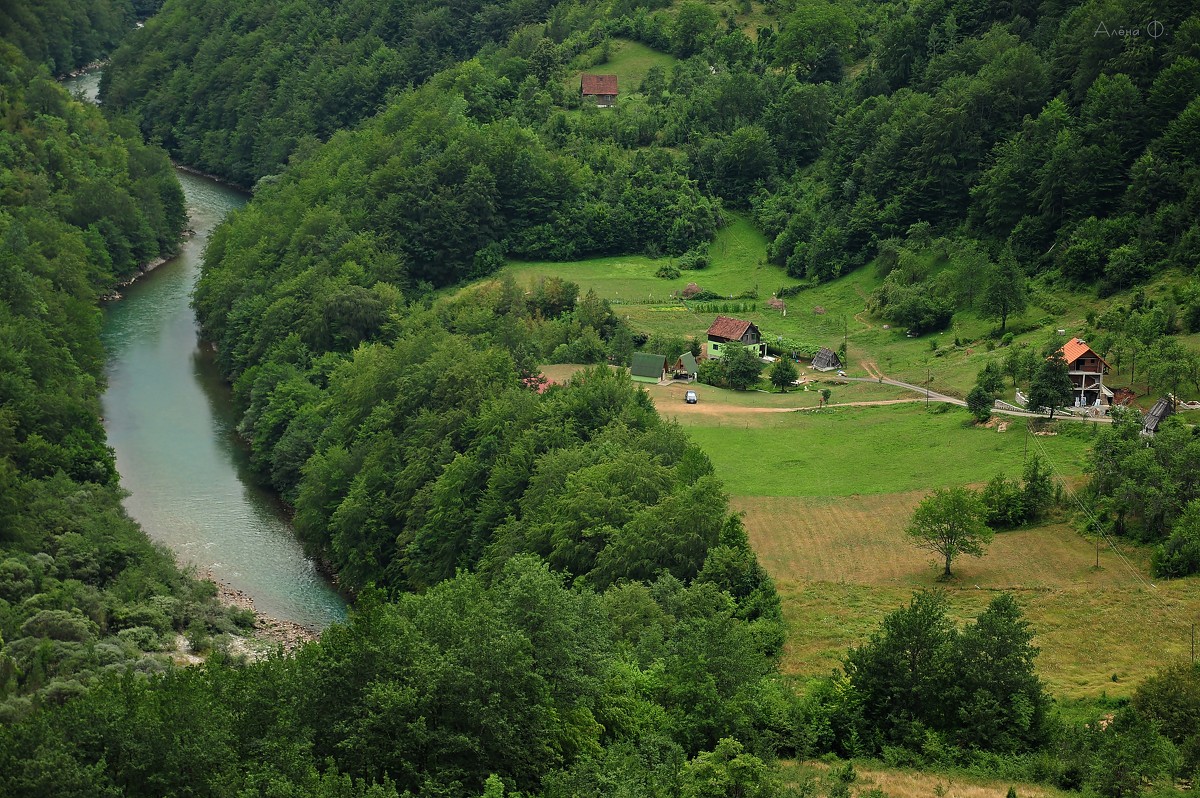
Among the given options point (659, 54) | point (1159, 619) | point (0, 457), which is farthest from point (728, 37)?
point (1159, 619)

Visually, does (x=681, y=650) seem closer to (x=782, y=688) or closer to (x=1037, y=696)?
(x=782, y=688)

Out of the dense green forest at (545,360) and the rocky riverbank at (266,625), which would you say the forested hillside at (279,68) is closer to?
the dense green forest at (545,360)

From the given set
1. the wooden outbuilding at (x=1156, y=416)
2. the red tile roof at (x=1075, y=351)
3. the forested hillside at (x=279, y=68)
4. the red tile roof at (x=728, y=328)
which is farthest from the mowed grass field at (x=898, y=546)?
the forested hillside at (x=279, y=68)

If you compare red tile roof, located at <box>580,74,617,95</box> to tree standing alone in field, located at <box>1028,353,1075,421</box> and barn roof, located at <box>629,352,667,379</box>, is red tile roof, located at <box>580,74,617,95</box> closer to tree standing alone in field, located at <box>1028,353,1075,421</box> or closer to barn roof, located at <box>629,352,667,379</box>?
A: barn roof, located at <box>629,352,667,379</box>

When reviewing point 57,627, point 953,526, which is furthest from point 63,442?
point 953,526

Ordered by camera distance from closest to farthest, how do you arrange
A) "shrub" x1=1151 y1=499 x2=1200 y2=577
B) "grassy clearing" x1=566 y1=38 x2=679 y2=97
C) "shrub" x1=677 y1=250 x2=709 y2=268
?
1. "shrub" x1=1151 y1=499 x2=1200 y2=577
2. "shrub" x1=677 y1=250 x2=709 y2=268
3. "grassy clearing" x1=566 y1=38 x2=679 y2=97

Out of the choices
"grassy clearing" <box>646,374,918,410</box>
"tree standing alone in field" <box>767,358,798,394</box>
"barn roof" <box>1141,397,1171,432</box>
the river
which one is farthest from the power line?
the river
